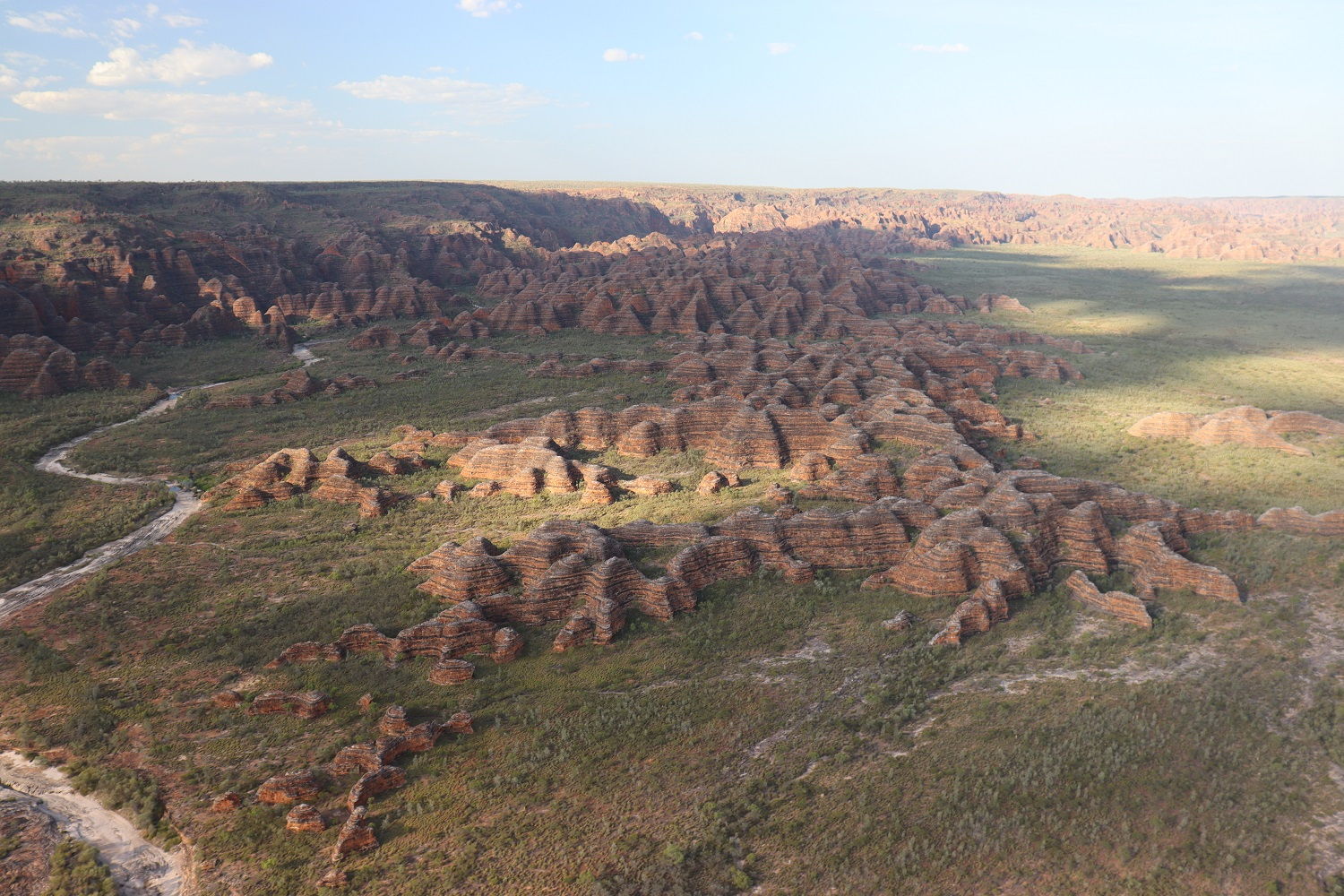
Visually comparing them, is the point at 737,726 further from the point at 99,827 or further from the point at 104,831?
the point at 99,827

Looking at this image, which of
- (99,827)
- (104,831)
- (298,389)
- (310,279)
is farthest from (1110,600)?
(310,279)

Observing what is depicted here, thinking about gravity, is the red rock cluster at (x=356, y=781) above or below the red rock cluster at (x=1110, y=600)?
below

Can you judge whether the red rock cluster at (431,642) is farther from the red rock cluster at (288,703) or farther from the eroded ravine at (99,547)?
the eroded ravine at (99,547)

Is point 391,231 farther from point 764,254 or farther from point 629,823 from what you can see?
point 629,823

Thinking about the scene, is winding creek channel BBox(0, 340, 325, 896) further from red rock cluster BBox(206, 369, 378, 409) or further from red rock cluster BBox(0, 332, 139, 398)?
red rock cluster BBox(0, 332, 139, 398)

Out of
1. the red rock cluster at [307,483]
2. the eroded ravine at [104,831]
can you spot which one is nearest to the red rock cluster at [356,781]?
the eroded ravine at [104,831]

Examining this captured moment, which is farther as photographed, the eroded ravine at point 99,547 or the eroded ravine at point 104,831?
the eroded ravine at point 99,547

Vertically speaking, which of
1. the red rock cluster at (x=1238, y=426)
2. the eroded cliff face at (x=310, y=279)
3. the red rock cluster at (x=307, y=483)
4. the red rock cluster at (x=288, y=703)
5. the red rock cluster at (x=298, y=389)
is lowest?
the red rock cluster at (x=288, y=703)

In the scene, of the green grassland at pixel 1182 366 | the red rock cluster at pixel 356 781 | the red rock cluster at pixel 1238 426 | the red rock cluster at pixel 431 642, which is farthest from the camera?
the red rock cluster at pixel 1238 426
